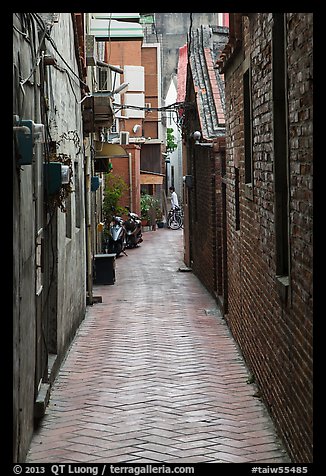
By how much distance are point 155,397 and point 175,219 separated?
29252 millimetres

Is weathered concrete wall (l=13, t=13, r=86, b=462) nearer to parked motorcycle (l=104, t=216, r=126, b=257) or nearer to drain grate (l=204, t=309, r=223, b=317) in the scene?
drain grate (l=204, t=309, r=223, b=317)

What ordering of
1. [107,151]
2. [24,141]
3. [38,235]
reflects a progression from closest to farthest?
[24,141] < [38,235] < [107,151]

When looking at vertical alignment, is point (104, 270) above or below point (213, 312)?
above

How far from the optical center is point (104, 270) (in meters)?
18.2

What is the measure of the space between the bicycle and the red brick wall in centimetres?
2571

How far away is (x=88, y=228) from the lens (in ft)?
51.9

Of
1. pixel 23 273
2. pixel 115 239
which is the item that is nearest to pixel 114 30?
pixel 115 239

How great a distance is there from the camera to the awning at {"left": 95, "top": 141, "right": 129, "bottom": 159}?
20.4 metres

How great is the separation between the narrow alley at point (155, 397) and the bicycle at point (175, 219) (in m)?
22.5

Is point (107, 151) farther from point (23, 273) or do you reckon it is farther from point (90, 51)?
point (23, 273)

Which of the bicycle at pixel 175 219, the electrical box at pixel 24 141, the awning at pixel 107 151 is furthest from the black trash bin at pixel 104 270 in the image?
the bicycle at pixel 175 219

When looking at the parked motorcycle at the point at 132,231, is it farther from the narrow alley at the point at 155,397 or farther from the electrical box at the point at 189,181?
the narrow alley at the point at 155,397
